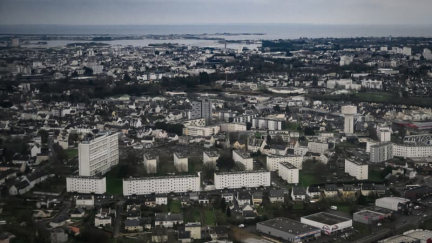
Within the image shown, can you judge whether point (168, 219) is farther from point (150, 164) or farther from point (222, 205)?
point (150, 164)

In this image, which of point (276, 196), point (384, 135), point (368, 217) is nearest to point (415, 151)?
point (384, 135)

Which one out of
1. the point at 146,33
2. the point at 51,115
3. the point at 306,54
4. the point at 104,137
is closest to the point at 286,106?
the point at 51,115

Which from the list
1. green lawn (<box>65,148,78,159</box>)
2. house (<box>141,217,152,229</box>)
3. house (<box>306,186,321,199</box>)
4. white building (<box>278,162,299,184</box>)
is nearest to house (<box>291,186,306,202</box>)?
house (<box>306,186,321,199</box>)

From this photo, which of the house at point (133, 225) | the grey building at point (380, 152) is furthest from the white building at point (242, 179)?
the grey building at point (380, 152)

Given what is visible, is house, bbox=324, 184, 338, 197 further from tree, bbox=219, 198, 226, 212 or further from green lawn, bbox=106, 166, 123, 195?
green lawn, bbox=106, 166, 123, 195

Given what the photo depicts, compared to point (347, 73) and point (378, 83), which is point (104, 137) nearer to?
point (378, 83)

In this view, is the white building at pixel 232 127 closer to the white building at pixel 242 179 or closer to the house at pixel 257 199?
the white building at pixel 242 179
